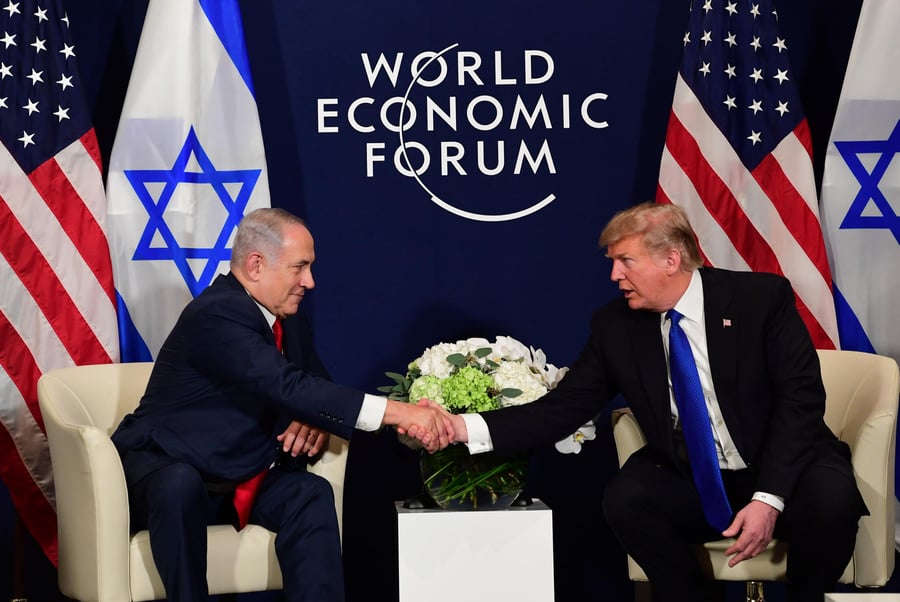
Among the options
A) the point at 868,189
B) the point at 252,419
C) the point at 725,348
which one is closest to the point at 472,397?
the point at 252,419

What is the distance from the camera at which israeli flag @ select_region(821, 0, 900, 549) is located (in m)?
4.48

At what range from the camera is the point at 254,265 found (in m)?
3.58

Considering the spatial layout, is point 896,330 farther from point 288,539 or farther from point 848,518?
point 288,539

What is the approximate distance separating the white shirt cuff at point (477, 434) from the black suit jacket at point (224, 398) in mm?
346

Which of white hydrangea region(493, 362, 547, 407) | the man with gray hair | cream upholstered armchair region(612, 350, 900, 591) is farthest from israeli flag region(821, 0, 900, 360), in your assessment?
the man with gray hair

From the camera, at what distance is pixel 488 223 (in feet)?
15.7

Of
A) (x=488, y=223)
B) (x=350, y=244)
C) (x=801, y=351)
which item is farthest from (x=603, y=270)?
(x=801, y=351)

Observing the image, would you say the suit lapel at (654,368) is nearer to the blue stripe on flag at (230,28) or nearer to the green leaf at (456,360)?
the green leaf at (456,360)

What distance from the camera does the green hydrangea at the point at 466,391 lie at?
3.44m

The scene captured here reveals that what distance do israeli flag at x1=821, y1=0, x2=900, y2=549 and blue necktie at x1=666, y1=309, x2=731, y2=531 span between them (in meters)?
1.30

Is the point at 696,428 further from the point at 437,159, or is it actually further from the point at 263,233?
the point at 437,159

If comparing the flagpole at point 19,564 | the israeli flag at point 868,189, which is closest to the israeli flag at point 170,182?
the flagpole at point 19,564

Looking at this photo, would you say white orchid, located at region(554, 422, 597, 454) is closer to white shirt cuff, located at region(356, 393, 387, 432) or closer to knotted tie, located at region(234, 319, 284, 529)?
white shirt cuff, located at region(356, 393, 387, 432)

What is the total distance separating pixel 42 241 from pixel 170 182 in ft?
1.76
